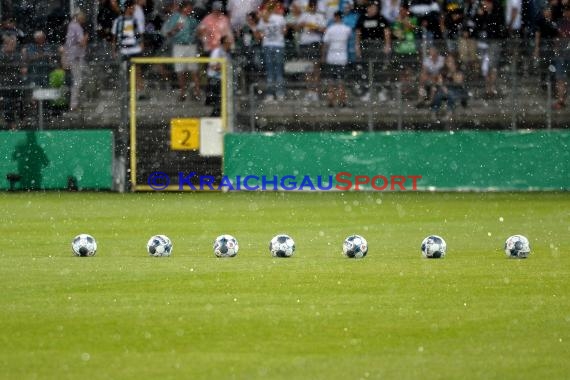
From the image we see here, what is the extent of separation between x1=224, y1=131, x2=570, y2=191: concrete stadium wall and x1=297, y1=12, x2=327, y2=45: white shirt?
2.19 metres

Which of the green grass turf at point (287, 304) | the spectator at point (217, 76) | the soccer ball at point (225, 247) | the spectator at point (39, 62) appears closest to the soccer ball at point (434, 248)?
the green grass turf at point (287, 304)

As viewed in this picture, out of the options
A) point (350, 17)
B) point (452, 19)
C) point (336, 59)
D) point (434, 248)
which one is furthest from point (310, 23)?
point (434, 248)

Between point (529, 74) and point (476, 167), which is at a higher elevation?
point (529, 74)

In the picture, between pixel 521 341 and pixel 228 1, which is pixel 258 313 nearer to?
pixel 521 341

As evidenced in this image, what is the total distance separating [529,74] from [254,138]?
617 cm

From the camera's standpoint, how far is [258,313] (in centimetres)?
1224

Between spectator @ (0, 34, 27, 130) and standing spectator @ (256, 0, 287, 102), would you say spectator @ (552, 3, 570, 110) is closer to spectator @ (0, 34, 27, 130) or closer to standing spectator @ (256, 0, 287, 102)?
standing spectator @ (256, 0, 287, 102)

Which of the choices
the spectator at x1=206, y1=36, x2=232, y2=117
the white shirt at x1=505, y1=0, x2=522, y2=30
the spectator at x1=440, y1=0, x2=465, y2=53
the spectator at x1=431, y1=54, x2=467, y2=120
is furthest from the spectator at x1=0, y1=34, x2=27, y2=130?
the white shirt at x1=505, y1=0, x2=522, y2=30

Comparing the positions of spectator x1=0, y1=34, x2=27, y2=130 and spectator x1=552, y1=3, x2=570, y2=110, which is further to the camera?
spectator x1=0, y1=34, x2=27, y2=130

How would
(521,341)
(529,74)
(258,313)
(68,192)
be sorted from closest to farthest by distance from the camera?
(521,341)
(258,313)
(529,74)
(68,192)

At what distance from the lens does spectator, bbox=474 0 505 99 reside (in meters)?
30.7

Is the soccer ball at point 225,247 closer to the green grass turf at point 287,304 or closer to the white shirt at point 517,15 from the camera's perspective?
the green grass turf at point 287,304

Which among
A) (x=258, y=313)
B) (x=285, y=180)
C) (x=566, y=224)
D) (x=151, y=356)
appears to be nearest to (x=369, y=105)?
(x=285, y=180)

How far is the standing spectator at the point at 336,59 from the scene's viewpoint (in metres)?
31.4
